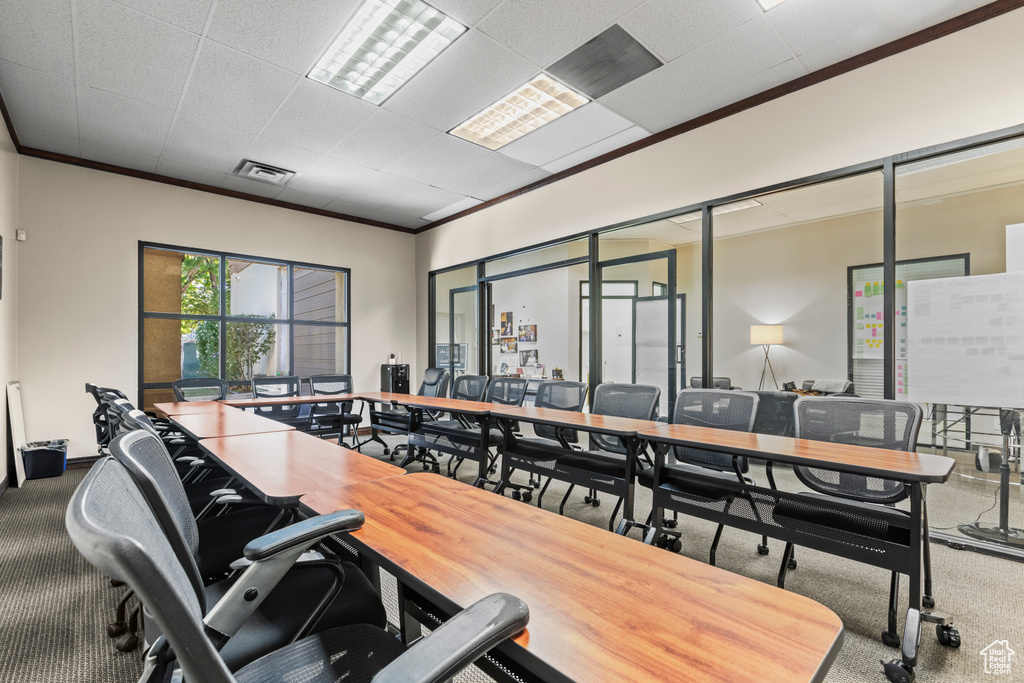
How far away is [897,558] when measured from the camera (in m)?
1.89

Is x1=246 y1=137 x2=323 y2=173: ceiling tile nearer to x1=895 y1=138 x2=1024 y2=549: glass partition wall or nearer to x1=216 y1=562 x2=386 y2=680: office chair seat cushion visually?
x1=216 y1=562 x2=386 y2=680: office chair seat cushion

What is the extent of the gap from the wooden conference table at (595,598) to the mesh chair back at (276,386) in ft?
15.0

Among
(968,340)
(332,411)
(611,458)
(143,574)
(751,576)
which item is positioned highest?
(968,340)

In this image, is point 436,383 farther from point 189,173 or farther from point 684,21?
point 684,21

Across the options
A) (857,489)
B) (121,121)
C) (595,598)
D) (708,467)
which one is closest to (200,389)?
(121,121)

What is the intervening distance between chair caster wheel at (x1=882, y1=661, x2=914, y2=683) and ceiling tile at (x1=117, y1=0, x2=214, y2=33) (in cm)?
462

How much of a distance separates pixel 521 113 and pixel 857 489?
3713 millimetres

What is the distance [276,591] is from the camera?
1343mm

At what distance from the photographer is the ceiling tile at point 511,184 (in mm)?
5518

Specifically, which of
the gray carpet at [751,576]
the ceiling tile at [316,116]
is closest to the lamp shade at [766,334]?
the gray carpet at [751,576]

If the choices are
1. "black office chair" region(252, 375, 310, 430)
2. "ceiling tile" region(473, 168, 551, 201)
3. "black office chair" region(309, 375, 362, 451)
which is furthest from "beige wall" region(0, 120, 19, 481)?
"ceiling tile" region(473, 168, 551, 201)

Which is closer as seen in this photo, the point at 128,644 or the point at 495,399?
the point at 128,644

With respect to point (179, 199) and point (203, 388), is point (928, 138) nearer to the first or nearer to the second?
point (203, 388)

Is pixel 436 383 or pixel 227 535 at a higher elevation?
pixel 436 383
